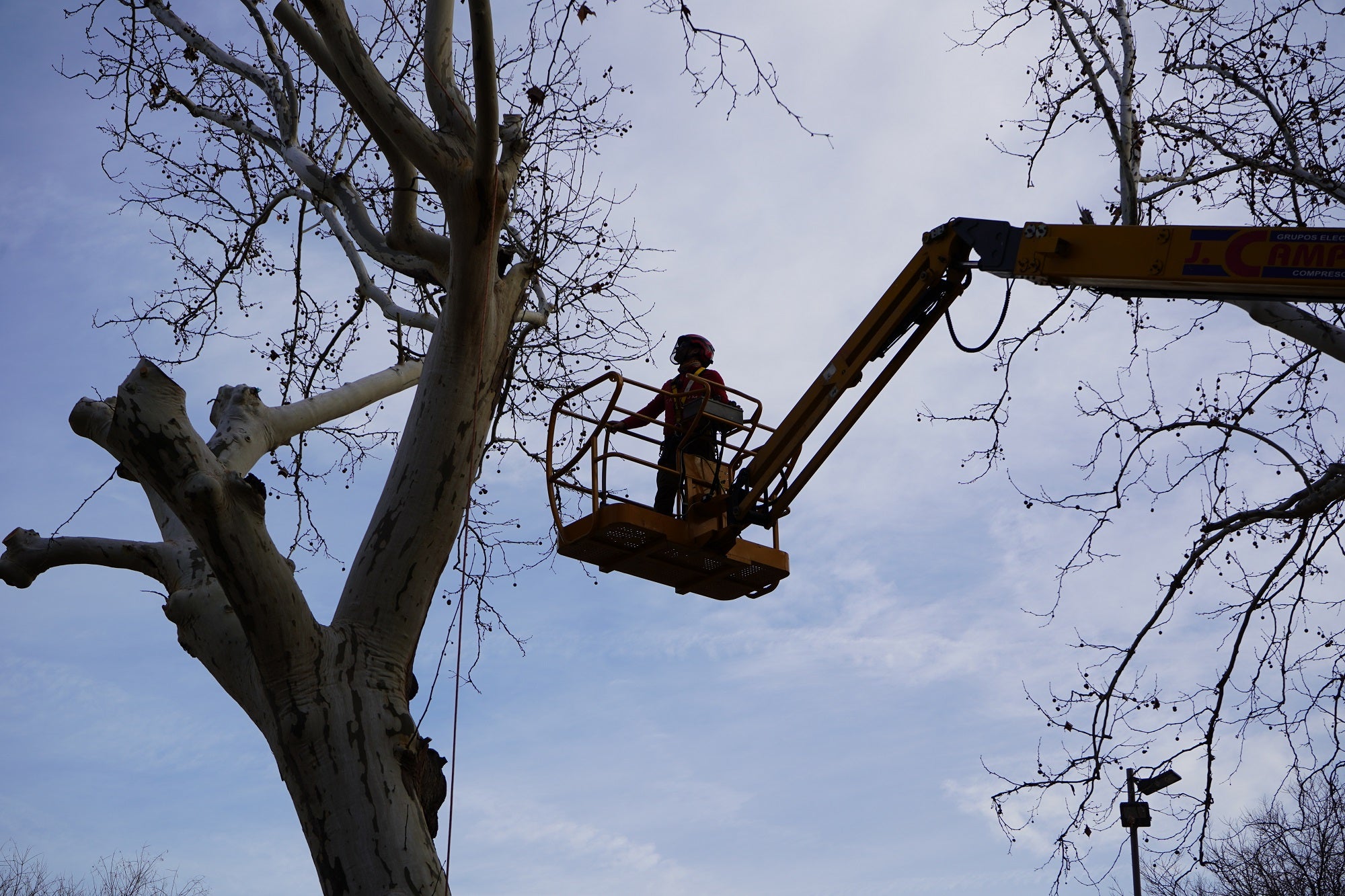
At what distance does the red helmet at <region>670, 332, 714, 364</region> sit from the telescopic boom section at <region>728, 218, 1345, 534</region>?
2.93ft

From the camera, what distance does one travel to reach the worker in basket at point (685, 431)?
7570 millimetres

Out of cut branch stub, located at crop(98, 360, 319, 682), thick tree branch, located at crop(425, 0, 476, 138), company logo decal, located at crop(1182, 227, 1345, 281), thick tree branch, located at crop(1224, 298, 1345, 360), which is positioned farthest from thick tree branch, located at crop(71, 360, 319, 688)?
thick tree branch, located at crop(1224, 298, 1345, 360)

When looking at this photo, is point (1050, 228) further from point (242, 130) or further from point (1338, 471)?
point (242, 130)

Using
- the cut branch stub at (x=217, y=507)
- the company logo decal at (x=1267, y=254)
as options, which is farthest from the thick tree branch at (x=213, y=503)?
the company logo decal at (x=1267, y=254)

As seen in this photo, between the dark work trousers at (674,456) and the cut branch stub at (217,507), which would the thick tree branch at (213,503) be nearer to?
the cut branch stub at (217,507)

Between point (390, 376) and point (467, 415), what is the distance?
2544 millimetres

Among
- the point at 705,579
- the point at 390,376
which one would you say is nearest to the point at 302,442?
the point at 390,376

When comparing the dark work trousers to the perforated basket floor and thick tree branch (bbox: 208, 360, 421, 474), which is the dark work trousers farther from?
thick tree branch (bbox: 208, 360, 421, 474)

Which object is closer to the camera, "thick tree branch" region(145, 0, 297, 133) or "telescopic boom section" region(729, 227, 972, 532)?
"telescopic boom section" region(729, 227, 972, 532)

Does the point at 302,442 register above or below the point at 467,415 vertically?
above

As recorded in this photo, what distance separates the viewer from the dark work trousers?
7.65 m

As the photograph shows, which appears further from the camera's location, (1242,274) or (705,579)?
(705,579)

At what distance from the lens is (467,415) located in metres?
5.99

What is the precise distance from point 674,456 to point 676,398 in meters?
0.36
